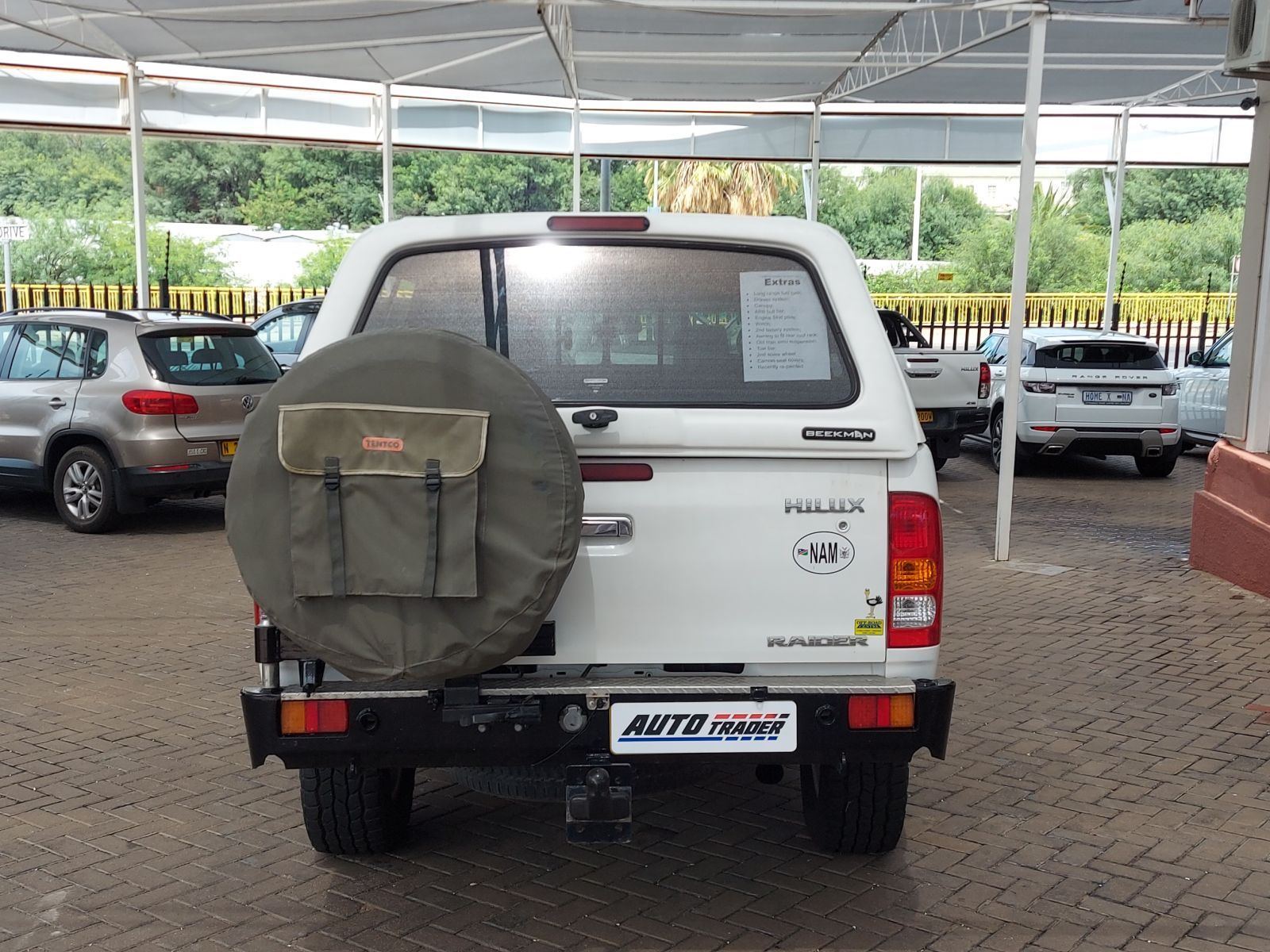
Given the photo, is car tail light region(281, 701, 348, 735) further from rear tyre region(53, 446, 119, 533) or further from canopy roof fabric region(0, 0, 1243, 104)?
canopy roof fabric region(0, 0, 1243, 104)

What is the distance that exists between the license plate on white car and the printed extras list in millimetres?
10841

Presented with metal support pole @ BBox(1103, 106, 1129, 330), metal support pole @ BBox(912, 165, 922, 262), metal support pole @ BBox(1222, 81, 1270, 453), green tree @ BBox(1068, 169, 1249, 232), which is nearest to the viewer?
metal support pole @ BBox(1222, 81, 1270, 453)

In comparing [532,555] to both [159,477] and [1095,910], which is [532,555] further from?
[159,477]

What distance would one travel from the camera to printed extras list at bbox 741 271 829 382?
147 inches

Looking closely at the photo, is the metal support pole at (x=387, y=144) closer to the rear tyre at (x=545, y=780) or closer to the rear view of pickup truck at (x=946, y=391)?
the rear view of pickup truck at (x=946, y=391)

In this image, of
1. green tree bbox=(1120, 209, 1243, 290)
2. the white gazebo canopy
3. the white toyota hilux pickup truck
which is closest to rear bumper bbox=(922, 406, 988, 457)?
the white gazebo canopy

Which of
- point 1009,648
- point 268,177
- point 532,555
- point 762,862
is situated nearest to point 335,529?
point 532,555

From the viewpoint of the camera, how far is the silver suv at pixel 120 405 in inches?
400

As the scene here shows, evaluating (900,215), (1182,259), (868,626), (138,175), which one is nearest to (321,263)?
(900,215)

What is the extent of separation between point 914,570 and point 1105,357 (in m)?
11.3

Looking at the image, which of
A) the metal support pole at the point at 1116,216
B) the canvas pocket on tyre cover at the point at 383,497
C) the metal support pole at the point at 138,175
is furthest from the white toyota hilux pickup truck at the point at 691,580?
the metal support pole at the point at 1116,216

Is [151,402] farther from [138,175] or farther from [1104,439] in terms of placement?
[1104,439]

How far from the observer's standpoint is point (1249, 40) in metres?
8.11

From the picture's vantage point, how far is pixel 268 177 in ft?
206
